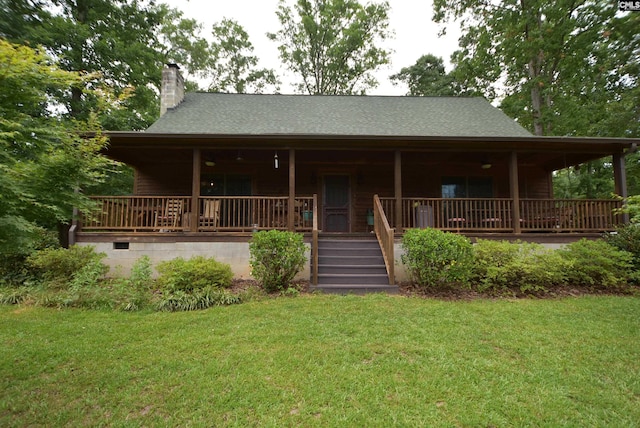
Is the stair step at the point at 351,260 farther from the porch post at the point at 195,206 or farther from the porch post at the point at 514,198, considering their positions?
the porch post at the point at 514,198

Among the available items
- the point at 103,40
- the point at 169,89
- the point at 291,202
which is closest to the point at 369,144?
the point at 291,202

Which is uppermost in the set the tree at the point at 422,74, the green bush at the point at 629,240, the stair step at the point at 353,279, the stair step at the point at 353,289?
the tree at the point at 422,74

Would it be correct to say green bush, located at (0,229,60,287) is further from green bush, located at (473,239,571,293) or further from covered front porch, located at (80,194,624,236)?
green bush, located at (473,239,571,293)

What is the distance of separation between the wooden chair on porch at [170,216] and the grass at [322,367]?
115 inches

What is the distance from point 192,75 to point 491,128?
21.7 metres

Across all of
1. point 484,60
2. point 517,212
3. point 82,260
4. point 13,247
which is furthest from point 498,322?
point 484,60

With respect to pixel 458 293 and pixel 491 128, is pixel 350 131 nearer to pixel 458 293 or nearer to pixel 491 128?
pixel 491 128

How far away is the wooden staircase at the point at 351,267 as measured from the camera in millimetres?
6070

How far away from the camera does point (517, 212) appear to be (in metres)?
7.86

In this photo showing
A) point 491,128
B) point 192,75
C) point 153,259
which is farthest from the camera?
point 192,75

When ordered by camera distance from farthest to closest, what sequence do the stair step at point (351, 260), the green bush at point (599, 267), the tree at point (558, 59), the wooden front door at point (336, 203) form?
1. the tree at point (558, 59)
2. the wooden front door at point (336, 203)
3. the stair step at point (351, 260)
4. the green bush at point (599, 267)

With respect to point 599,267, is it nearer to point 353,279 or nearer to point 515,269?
point 515,269

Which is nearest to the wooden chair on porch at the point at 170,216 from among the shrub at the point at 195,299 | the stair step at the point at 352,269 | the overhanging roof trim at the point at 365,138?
the overhanging roof trim at the point at 365,138

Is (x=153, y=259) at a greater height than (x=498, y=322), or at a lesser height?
greater
